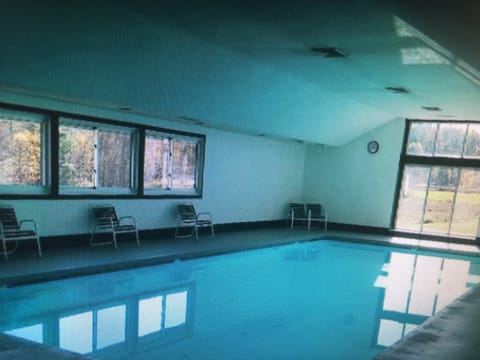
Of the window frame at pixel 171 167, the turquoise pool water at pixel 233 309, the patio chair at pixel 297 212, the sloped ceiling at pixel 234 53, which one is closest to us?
the sloped ceiling at pixel 234 53

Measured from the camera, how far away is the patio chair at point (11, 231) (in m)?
5.15

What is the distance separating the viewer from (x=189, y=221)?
7.74 meters

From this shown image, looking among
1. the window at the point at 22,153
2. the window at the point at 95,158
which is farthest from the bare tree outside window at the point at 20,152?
the window at the point at 95,158

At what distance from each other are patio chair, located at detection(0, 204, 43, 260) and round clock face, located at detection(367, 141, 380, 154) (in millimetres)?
8297

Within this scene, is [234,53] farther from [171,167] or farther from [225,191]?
[225,191]

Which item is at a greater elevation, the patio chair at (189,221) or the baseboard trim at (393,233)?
the patio chair at (189,221)

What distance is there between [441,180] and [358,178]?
205 cm

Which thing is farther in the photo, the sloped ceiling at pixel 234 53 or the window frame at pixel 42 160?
the window frame at pixel 42 160

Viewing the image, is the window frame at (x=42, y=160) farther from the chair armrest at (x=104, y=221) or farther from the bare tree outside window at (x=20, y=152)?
the chair armrest at (x=104, y=221)

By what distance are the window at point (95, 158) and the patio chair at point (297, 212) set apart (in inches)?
191

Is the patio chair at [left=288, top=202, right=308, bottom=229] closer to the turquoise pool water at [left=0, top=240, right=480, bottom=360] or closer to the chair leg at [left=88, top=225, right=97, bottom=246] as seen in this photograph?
the turquoise pool water at [left=0, top=240, right=480, bottom=360]

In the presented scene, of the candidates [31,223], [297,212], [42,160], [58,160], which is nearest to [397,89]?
[297,212]

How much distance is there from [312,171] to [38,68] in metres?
8.23

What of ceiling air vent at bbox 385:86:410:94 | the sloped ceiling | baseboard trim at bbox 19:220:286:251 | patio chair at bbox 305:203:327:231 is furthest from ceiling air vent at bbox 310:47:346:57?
patio chair at bbox 305:203:327:231
